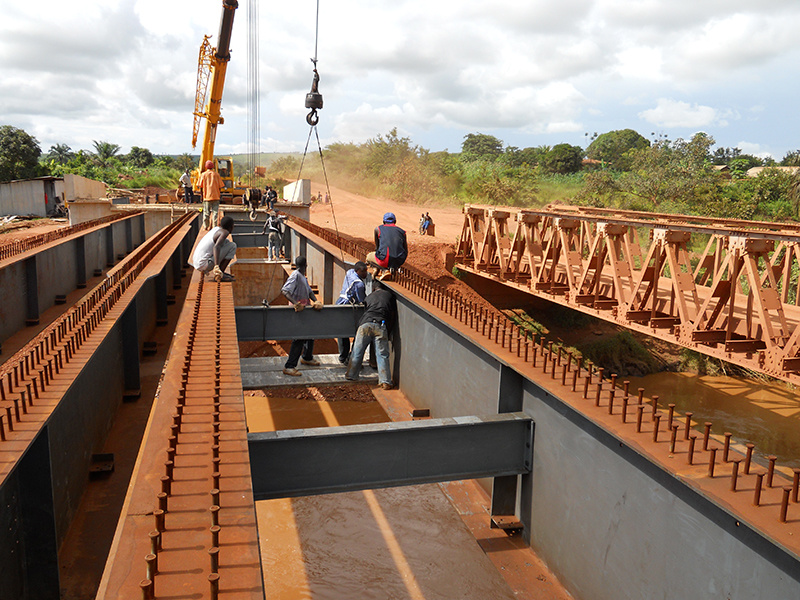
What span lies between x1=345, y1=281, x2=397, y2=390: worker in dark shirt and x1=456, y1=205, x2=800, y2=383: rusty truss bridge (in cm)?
446

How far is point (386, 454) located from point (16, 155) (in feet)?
186

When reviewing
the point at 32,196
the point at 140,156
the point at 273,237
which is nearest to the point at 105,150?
the point at 140,156

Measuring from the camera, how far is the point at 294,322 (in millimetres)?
9516

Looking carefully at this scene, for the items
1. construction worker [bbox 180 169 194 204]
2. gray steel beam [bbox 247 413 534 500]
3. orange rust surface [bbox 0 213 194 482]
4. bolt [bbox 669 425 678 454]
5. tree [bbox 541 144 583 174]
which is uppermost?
tree [bbox 541 144 583 174]

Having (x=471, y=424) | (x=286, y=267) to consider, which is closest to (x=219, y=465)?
(x=471, y=424)

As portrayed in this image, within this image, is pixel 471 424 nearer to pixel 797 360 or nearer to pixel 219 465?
pixel 219 465

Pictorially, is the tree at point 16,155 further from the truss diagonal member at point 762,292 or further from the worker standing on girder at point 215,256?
the truss diagonal member at point 762,292

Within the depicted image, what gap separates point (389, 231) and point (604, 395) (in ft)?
19.2

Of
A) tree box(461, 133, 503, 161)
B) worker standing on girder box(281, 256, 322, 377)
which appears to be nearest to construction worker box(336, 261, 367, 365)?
worker standing on girder box(281, 256, 322, 377)

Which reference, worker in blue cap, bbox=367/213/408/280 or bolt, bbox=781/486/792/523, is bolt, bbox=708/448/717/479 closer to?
bolt, bbox=781/486/792/523

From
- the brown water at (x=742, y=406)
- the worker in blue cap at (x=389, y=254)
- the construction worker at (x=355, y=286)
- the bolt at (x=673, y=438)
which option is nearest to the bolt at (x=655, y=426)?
the bolt at (x=673, y=438)

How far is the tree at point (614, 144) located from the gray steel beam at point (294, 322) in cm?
8349

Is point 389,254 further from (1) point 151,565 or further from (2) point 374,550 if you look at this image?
(1) point 151,565

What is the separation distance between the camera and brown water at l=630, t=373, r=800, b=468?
48.3 feet
